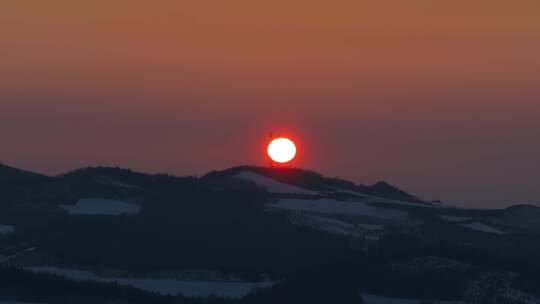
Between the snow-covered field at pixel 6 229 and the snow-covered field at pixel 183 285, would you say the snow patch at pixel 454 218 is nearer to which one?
the snow-covered field at pixel 6 229

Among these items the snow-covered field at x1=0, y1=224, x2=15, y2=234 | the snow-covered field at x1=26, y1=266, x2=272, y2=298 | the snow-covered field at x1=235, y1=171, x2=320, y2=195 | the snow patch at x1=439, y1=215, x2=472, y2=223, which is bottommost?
the snow-covered field at x1=26, y1=266, x2=272, y2=298

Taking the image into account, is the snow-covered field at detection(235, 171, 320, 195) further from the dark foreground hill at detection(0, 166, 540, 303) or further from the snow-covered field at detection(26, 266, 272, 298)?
the snow-covered field at detection(26, 266, 272, 298)

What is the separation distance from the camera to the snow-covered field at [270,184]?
92188 millimetres

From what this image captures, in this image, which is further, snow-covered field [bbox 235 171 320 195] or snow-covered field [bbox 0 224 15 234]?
snow-covered field [bbox 235 171 320 195]

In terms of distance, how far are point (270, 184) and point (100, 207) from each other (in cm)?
1161

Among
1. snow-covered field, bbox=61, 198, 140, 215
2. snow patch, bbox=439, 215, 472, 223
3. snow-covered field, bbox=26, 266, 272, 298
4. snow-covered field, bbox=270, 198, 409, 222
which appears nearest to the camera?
snow-covered field, bbox=26, 266, 272, 298

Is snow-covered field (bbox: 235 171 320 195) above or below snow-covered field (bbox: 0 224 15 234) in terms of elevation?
above

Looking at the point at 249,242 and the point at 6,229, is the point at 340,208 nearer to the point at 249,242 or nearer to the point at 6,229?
the point at 249,242

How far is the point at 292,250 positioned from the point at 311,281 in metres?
12.8

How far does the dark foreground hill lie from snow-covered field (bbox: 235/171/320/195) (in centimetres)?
14

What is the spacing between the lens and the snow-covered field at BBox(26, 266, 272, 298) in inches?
2468

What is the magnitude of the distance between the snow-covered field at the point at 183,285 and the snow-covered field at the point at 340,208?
59.3 feet

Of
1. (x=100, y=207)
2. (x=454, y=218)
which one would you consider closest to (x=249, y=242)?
(x=100, y=207)

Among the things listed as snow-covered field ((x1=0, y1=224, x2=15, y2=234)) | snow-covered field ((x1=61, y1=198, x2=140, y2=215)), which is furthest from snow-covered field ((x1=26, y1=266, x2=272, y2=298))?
snow-covered field ((x1=61, y1=198, x2=140, y2=215))
